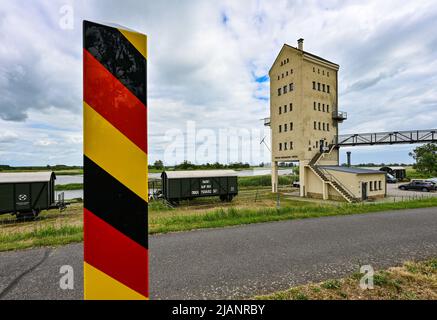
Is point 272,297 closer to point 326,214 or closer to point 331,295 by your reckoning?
point 331,295

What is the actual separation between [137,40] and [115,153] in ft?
2.19

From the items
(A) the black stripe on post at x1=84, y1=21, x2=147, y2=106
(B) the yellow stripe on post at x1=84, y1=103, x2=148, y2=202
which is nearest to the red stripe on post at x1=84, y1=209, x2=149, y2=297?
(B) the yellow stripe on post at x1=84, y1=103, x2=148, y2=202

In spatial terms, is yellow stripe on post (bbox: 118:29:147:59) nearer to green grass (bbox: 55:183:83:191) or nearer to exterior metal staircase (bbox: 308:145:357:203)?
exterior metal staircase (bbox: 308:145:357:203)

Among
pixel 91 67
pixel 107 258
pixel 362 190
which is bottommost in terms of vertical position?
pixel 362 190

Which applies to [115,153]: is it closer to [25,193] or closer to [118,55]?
[118,55]

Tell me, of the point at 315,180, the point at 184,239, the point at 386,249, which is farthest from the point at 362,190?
the point at 184,239

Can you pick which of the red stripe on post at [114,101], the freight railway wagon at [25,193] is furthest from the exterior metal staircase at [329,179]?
the freight railway wagon at [25,193]

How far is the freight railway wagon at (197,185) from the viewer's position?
875 inches

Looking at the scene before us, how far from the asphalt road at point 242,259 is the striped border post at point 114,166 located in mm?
3265

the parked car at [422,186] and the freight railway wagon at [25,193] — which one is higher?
the freight railway wagon at [25,193]

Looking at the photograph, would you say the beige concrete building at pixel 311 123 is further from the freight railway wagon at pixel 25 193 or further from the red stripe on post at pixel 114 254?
the red stripe on post at pixel 114 254

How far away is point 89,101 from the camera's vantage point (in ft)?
3.61
